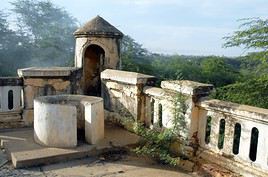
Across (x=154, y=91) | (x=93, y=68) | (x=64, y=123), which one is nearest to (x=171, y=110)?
(x=154, y=91)

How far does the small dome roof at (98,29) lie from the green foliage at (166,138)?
332cm

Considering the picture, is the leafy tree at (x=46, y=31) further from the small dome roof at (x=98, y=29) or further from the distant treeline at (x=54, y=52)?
the small dome roof at (x=98, y=29)

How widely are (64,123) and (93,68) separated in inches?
172

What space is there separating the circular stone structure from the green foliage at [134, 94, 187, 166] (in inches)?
35.8

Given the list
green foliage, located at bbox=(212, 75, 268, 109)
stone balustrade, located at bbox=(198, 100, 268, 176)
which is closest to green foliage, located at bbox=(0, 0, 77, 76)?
green foliage, located at bbox=(212, 75, 268, 109)

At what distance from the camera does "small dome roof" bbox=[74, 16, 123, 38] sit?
787 centimetres

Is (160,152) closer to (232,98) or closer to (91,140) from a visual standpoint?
(91,140)

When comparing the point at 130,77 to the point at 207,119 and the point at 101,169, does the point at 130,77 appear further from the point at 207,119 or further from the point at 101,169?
the point at 101,169

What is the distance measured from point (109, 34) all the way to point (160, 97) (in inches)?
122

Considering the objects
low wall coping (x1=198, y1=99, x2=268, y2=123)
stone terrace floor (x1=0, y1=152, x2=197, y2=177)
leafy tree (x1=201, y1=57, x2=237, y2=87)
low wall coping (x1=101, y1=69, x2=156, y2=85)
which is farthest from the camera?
leafy tree (x1=201, y1=57, x2=237, y2=87)

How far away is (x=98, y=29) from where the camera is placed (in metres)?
7.89

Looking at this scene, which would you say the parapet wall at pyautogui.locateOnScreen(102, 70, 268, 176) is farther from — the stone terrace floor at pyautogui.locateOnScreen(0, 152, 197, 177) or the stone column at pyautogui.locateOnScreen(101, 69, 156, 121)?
the stone terrace floor at pyautogui.locateOnScreen(0, 152, 197, 177)

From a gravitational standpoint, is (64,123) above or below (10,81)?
below

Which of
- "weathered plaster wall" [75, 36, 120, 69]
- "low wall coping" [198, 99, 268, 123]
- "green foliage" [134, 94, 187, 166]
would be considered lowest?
"green foliage" [134, 94, 187, 166]
